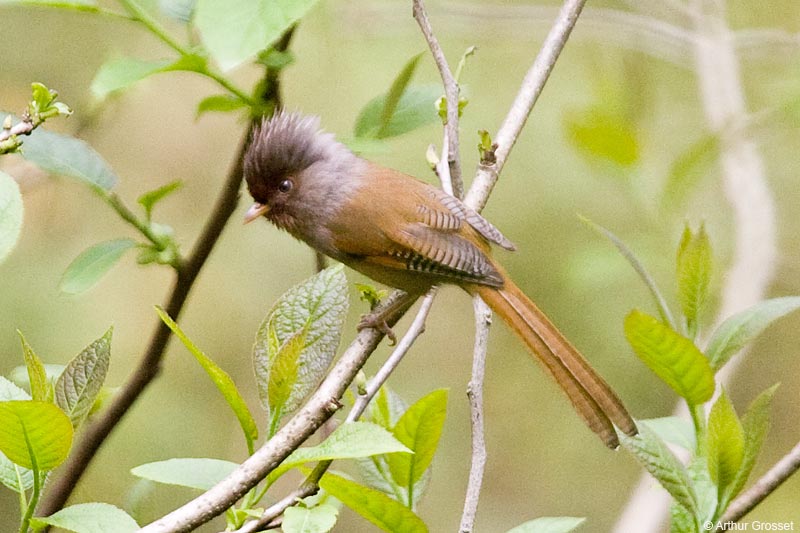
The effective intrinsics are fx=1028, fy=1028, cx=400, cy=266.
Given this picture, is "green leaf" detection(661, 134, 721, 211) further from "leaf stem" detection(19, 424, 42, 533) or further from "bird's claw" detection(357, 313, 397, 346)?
"leaf stem" detection(19, 424, 42, 533)

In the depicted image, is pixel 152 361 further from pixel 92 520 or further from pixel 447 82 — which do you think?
pixel 447 82

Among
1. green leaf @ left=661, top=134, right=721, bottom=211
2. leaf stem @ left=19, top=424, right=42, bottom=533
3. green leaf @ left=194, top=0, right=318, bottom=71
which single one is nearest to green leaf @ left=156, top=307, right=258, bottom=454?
leaf stem @ left=19, top=424, right=42, bottom=533

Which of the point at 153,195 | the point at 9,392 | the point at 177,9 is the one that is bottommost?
the point at 9,392

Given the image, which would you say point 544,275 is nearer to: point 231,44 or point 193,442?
point 193,442

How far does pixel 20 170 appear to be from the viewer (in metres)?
2.48

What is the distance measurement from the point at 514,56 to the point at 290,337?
4.76 meters

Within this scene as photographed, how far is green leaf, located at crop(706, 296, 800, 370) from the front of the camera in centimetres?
154

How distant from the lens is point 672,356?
1.43 meters

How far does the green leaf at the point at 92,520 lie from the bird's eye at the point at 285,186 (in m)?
1.74

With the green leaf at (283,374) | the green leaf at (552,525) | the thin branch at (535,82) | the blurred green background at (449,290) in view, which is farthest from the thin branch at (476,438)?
the blurred green background at (449,290)

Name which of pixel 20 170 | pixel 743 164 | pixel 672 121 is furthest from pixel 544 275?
pixel 20 170

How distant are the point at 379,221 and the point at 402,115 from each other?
84 cm

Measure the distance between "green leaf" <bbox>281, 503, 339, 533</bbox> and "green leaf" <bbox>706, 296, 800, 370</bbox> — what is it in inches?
25.5

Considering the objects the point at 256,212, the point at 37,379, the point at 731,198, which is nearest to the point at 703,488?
the point at 37,379
